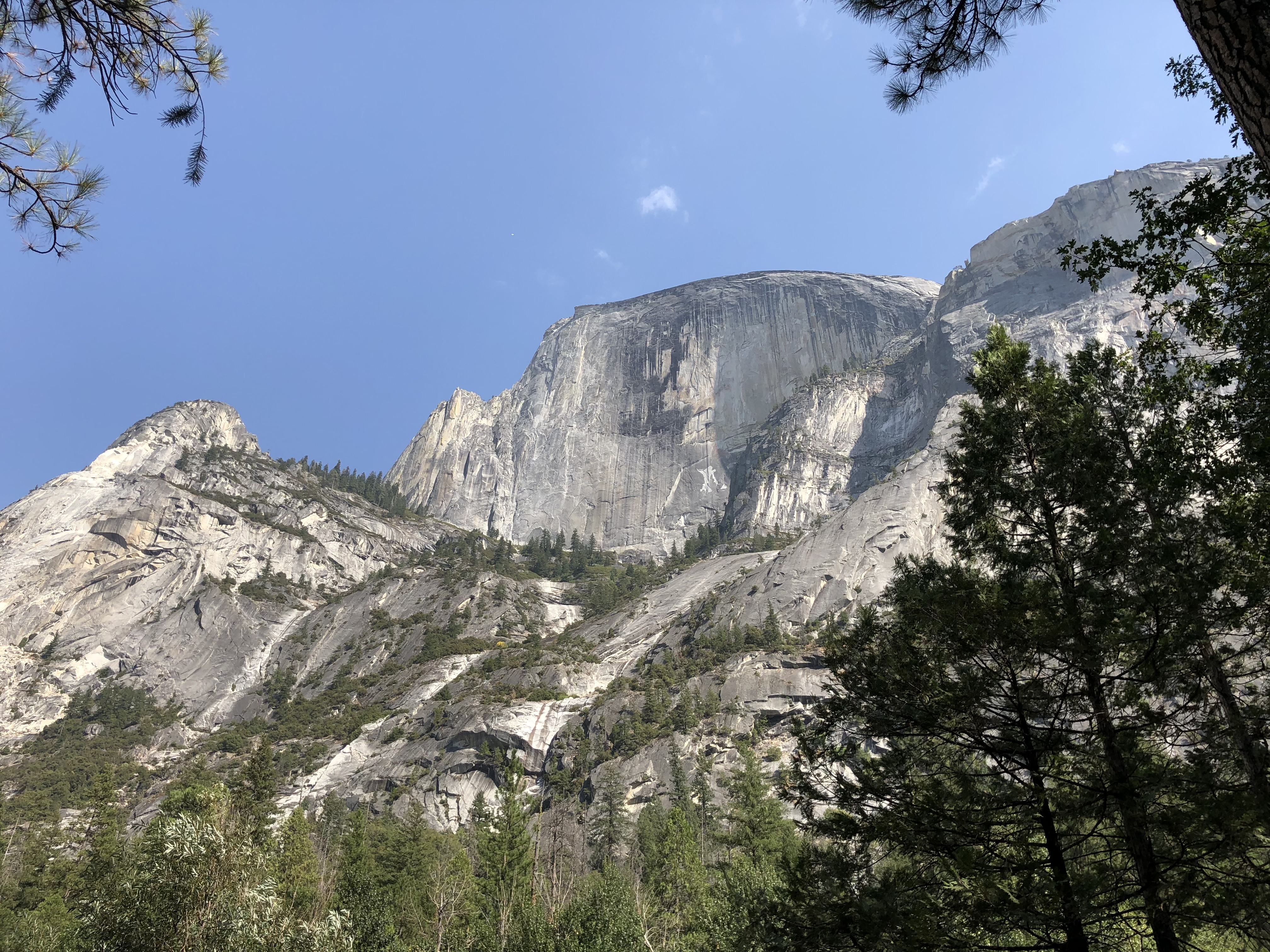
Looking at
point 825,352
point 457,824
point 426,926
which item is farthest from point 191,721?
point 825,352

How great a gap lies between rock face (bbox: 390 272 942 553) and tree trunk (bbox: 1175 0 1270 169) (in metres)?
134

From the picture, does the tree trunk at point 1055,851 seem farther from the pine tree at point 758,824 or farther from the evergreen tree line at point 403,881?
the pine tree at point 758,824

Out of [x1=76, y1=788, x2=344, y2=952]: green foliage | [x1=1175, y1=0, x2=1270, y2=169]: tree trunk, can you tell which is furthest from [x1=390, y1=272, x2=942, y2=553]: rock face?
[x1=1175, y1=0, x2=1270, y2=169]: tree trunk

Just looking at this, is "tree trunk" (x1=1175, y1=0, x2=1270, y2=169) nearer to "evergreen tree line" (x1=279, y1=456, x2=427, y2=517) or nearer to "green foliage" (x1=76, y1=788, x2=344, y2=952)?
"green foliage" (x1=76, y1=788, x2=344, y2=952)

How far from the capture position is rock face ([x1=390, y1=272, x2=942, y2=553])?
14825cm

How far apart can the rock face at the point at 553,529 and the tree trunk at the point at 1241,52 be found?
209 feet

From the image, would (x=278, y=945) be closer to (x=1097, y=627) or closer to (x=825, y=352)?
(x=1097, y=627)

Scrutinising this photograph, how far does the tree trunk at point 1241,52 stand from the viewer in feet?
12.2

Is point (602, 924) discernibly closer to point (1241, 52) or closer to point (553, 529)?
point (1241, 52)

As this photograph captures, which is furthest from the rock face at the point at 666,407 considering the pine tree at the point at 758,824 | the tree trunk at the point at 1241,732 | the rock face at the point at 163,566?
the tree trunk at the point at 1241,732

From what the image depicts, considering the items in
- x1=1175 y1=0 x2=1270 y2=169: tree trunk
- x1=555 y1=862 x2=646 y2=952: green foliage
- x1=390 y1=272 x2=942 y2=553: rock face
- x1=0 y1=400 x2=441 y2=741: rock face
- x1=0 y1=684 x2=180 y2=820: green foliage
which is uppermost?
x1=390 y1=272 x2=942 y2=553: rock face

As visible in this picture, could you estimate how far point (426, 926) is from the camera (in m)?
32.9

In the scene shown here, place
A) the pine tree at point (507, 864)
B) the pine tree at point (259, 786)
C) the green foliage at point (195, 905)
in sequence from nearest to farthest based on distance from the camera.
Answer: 1. the green foliage at point (195, 905)
2. the pine tree at point (507, 864)
3. the pine tree at point (259, 786)

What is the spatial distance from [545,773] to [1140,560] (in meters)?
69.5
